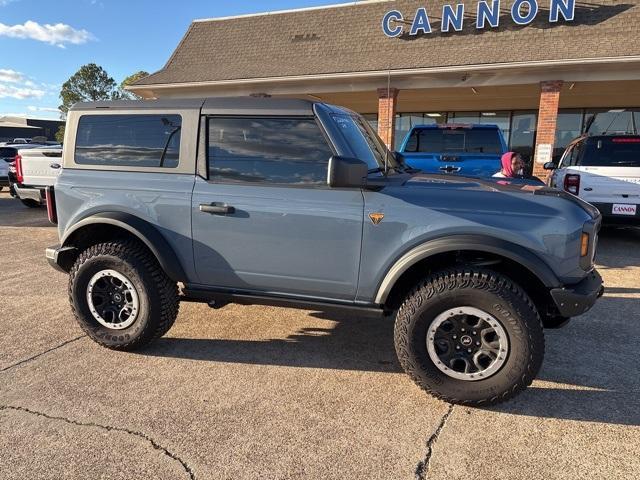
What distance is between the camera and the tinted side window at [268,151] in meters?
3.34

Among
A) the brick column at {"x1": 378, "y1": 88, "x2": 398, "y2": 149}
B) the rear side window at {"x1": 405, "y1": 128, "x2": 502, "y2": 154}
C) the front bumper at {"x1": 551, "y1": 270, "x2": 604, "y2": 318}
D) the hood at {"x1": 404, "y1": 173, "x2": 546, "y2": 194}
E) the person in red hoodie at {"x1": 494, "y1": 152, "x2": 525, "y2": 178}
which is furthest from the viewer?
the brick column at {"x1": 378, "y1": 88, "x2": 398, "y2": 149}

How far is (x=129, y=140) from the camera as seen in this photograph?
3.79 metres

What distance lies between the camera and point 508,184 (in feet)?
11.5

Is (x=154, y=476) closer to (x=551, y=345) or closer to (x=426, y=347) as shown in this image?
(x=426, y=347)

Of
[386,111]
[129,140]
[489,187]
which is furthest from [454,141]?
[129,140]

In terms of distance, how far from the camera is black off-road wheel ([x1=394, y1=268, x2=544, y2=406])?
297cm

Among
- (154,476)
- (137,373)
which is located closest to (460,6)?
(137,373)

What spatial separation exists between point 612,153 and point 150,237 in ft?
24.0

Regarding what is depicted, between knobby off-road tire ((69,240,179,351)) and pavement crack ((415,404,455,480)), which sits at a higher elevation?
knobby off-road tire ((69,240,179,351))

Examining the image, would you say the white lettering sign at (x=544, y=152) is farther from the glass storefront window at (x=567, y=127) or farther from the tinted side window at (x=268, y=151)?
the tinted side window at (x=268, y=151)

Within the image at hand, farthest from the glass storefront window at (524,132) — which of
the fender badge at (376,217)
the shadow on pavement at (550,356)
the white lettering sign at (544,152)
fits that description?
the fender badge at (376,217)

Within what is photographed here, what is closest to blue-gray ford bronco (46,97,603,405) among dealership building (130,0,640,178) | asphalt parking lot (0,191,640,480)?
asphalt parking lot (0,191,640,480)

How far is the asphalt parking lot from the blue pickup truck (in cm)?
373

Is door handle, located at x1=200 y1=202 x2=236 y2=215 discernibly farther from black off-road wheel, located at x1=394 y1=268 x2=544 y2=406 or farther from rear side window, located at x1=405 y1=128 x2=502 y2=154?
rear side window, located at x1=405 y1=128 x2=502 y2=154
